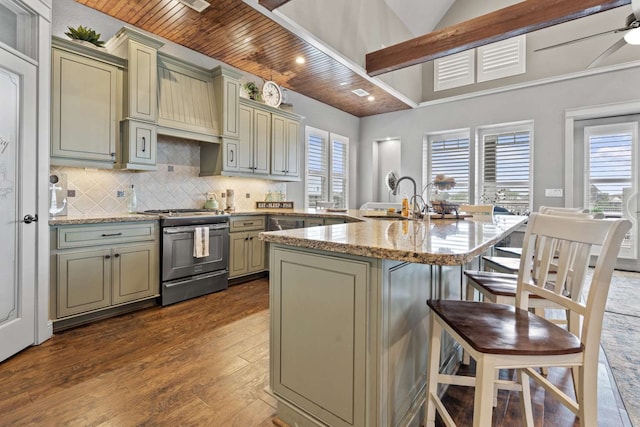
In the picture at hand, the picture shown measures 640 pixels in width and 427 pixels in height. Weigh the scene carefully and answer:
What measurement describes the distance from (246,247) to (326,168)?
9.31 ft

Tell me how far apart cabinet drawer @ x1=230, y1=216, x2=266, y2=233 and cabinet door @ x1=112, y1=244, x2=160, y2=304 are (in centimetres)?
98

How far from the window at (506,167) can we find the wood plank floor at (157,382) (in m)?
4.05

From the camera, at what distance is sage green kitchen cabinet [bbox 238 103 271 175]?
420 centimetres

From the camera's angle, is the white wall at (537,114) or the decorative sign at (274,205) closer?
the white wall at (537,114)

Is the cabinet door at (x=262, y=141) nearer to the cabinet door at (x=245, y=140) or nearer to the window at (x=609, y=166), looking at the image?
the cabinet door at (x=245, y=140)

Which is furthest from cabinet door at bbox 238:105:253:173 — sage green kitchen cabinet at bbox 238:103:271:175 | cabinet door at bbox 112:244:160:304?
cabinet door at bbox 112:244:160:304

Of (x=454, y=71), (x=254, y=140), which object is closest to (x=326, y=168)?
(x=254, y=140)

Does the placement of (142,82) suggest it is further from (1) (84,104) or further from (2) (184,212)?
(2) (184,212)

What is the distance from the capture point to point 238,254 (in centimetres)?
387

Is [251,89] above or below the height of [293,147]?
above

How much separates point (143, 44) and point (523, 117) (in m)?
5.58

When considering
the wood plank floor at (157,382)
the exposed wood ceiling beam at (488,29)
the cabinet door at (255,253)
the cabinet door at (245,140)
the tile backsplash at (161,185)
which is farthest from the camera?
the cabinet door at (245,140)

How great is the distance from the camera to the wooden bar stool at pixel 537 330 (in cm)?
95

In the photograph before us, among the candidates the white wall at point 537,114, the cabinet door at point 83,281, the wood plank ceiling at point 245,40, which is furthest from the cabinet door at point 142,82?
the white wall at point 537,114
